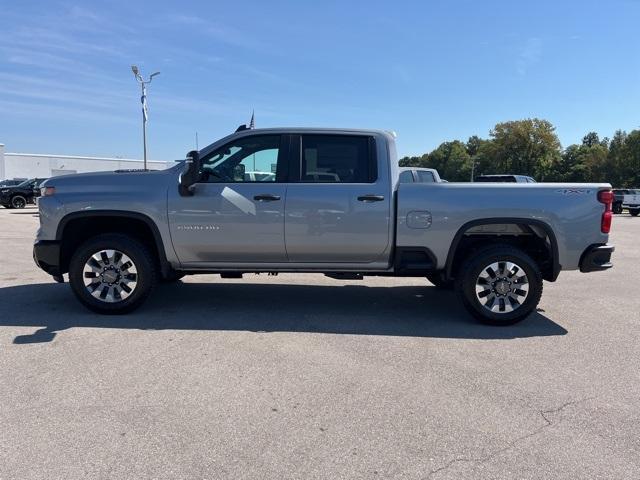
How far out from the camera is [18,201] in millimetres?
28375

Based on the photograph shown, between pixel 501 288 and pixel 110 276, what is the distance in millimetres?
4241

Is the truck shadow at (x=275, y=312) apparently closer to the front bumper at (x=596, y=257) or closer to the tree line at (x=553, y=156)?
the front bumper at (x=596, y=257)

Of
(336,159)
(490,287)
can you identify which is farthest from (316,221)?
(490,287)

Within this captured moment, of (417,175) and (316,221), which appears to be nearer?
(316,221)

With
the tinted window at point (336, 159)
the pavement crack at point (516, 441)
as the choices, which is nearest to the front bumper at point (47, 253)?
the tinted window at point (336, 159)

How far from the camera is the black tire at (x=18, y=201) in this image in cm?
2819

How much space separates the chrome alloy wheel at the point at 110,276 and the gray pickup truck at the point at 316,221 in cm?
1

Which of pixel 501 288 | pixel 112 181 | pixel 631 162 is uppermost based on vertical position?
pixel 631 162

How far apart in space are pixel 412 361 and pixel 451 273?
1.61 metres

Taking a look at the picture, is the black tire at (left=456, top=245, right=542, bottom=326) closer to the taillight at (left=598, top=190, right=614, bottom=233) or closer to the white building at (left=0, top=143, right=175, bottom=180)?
the taillight at (left=598, top=190, right=614, bottom=233)

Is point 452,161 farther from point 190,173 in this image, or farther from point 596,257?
point 190,173

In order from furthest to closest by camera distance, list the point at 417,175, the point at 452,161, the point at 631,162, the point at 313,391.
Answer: the point at 452,161, the point at 631,162, the point at 417,175, the point at 313,391

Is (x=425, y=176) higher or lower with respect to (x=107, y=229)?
higher

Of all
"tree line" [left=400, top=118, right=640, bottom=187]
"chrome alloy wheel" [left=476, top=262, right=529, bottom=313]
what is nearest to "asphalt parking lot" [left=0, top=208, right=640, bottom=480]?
"chrome alloy wheel" [left=476, top=262, right=529, bottom=313]
